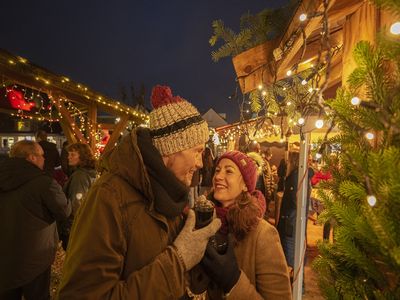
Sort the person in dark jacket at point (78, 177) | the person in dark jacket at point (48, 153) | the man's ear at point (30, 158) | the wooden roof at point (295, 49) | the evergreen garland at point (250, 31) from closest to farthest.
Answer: the wooden roof at point (295, 49), the evergreen garland at point (250, 31), the man's ear at point (30, 158), the person in dark jacket at point (78, 177), the person in dark jacket at point (48, 153)

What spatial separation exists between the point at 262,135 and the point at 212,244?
8.19 metres

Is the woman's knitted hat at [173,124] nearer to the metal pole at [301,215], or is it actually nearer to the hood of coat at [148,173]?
the hood of coat at [148,173]

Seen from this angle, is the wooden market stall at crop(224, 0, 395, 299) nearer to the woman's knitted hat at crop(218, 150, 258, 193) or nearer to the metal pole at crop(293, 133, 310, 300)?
the metal pole at crop(293, 133, 310, 300)

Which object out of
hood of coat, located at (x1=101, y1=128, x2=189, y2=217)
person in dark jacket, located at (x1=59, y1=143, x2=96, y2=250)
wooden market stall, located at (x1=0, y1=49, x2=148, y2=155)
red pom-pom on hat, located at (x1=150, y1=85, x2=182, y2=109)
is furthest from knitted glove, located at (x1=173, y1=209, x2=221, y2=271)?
wooden market stall, located at (x1=0, y1=49, x2=148, y2=155)

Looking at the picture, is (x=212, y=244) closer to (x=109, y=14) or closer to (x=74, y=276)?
(x=74, y=276)

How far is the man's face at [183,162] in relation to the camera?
62.2 inches

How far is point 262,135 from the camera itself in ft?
31.0

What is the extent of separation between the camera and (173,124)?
1555 mm

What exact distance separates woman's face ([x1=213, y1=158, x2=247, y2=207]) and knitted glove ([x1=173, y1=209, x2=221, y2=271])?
77 centimetres

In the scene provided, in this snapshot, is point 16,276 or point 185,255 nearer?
point 185,255

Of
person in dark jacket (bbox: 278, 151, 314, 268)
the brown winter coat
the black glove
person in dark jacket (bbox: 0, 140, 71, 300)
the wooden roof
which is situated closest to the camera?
the brown winter coat

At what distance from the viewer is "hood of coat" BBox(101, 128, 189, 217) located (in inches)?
52.2

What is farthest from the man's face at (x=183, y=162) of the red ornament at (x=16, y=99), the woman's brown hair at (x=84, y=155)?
the red ornament at (x=16, y=99)

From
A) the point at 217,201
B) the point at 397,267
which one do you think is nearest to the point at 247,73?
the point at 217,201
